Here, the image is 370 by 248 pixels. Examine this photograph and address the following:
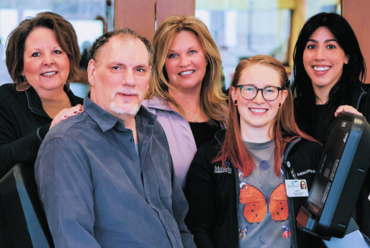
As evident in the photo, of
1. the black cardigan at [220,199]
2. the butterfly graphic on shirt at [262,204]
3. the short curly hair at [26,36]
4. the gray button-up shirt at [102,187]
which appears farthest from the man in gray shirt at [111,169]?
the short curly hair at [26,36]

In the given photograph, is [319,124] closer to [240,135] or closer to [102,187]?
[240,135]

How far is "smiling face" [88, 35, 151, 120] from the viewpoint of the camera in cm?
181

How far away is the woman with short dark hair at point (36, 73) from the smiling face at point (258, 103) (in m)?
1.16

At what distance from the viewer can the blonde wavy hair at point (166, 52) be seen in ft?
8.49

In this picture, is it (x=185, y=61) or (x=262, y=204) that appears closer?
(x=262, y=204)

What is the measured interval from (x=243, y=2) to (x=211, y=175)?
94.6 inches

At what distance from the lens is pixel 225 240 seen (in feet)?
6.38

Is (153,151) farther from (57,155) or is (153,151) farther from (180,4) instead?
(180,4)

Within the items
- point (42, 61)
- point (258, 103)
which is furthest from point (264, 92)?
point (42, 61)

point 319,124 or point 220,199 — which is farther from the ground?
point 319,124

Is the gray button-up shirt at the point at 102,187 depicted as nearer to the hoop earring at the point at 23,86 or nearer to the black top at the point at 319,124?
the hoop earring at the point at 23,86

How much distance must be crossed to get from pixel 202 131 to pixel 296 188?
2.74ft

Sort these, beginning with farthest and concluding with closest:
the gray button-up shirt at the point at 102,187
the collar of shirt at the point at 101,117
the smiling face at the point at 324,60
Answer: the smiling face at the point at 324,60
the collar of shirt at the point at 101,117
the gray button-up shirt at the point at 102,187

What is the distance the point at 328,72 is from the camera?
102 inches
